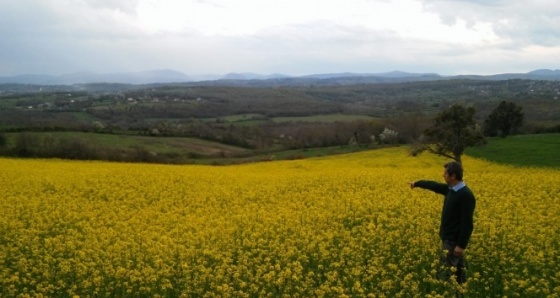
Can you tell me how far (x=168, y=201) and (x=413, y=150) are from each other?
78.3 ft

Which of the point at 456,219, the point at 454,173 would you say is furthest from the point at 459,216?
the point at 454,173

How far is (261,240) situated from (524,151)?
3197 centimetres

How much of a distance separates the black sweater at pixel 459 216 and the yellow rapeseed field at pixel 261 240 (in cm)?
73

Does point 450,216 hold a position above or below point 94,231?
above

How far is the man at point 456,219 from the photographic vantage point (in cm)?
918

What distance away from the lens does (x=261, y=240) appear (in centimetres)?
1175

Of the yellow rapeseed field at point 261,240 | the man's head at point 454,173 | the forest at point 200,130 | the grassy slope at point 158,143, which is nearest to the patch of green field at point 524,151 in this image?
the forest at point 200,130

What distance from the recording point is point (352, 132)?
75812mm

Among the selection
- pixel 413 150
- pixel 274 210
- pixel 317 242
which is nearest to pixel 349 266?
pixel 317 242

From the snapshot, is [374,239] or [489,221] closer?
[374,239]

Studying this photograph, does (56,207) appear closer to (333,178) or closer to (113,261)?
(113,261)

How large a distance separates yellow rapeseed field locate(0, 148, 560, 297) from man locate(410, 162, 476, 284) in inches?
17.1

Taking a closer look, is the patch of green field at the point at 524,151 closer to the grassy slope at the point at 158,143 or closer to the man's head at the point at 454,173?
the man's head at the point at 454,173

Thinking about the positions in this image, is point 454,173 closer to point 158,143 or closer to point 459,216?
point 459,216
